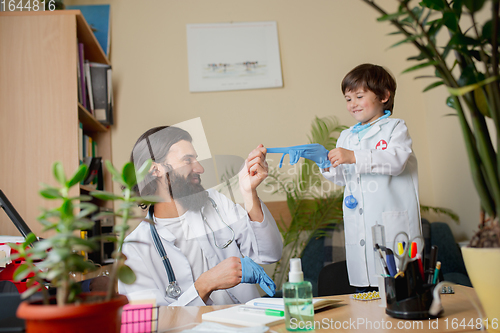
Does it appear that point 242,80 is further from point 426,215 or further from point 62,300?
point 62,300

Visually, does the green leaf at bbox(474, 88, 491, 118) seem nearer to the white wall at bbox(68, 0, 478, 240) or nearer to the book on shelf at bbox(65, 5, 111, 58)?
the white wall at bbox(68, 0, 478, 240)

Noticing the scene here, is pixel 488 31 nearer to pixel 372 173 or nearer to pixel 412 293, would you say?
pixel 412 293

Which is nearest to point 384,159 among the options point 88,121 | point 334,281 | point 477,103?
point 334,281

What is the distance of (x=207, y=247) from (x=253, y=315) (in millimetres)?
519

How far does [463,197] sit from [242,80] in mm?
1532

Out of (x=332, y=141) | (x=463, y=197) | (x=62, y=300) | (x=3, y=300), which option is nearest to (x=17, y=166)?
(x=3, y=300)

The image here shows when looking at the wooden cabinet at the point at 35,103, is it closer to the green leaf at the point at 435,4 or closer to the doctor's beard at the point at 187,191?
the doctor's beard at the point at 187,191

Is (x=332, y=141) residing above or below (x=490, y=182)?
above

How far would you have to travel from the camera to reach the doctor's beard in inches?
51.0

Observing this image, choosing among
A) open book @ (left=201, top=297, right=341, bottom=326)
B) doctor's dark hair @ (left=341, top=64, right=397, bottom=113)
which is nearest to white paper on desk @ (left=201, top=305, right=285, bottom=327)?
open book @ (left=201, top=297, right=341, bottom=326)

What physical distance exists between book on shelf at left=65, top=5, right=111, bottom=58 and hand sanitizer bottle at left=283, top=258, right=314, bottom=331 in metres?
2.29

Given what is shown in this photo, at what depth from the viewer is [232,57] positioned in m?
2.58

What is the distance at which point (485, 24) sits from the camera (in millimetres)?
550

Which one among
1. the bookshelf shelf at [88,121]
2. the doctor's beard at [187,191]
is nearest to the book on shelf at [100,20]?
the bookshelf shelf at [88,121]
